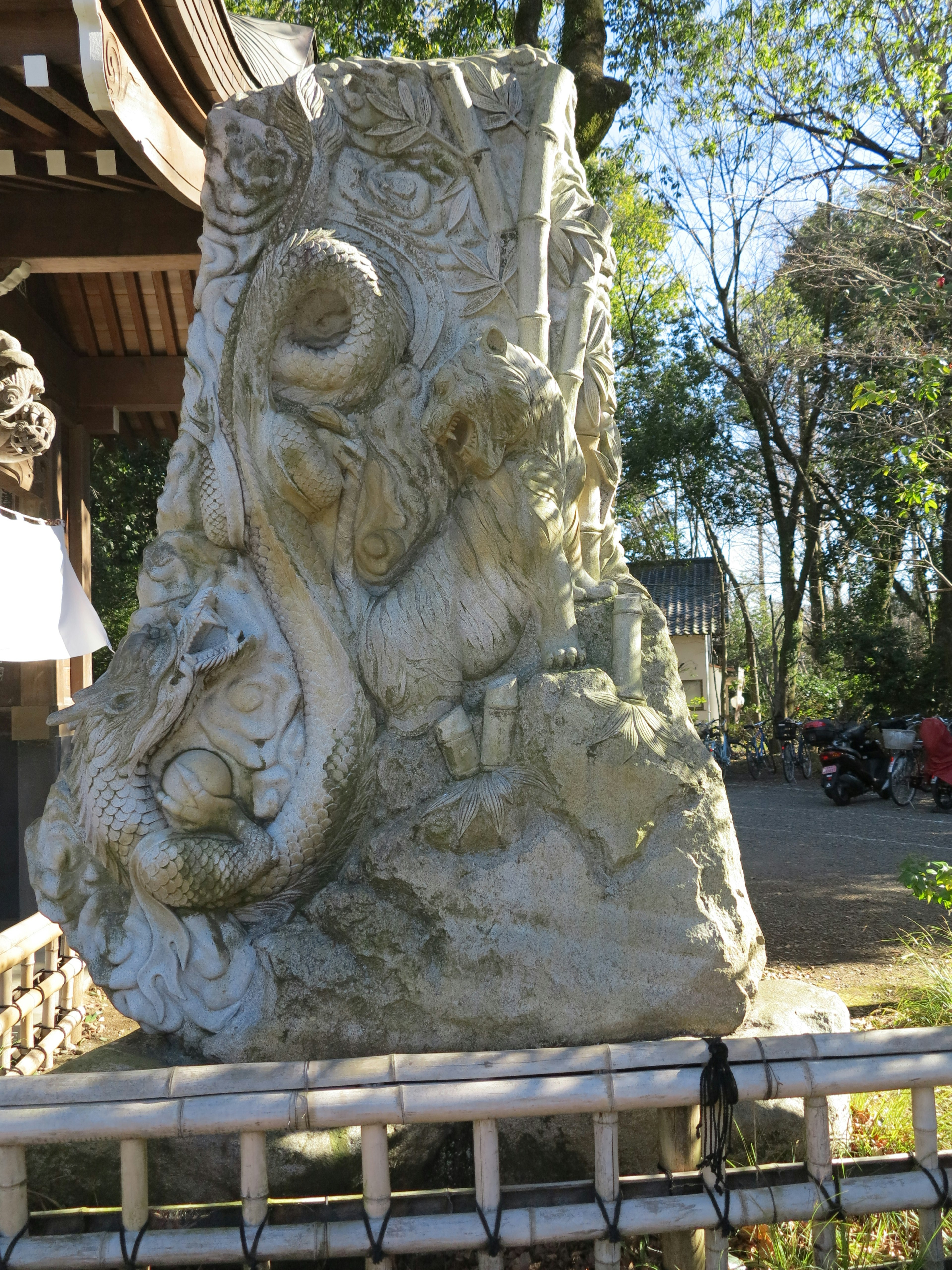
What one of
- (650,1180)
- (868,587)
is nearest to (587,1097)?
(650,1180)

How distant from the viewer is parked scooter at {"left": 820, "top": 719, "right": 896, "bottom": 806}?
36.9ft

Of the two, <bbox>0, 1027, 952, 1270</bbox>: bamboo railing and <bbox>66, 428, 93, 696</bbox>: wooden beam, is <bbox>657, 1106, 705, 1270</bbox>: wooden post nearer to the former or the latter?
<bbox>0, 1027, 952, 1270</bbox>: bamboo railing

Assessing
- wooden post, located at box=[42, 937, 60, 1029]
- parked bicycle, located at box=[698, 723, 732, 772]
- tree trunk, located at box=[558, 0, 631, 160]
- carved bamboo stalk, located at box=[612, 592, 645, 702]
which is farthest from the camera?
parked bicycle, located at box=[698, 723, 732, 772]

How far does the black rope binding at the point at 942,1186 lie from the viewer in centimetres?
227

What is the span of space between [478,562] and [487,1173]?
5.22 feet

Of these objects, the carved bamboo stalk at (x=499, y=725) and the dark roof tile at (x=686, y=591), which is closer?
the carved bamboo stalk at (x=499, y=725)

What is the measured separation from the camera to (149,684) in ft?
9.12

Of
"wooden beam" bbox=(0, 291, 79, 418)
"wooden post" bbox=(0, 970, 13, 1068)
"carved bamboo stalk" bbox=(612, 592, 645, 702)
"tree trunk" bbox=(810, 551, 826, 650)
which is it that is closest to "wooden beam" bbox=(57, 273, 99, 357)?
"wooden beam" bbox=(0, 291, 79, 418)

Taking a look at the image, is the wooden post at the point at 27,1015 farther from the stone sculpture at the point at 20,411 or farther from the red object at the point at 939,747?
the red object at the point at 939,747

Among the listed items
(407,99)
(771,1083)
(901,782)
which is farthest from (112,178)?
(901,782)

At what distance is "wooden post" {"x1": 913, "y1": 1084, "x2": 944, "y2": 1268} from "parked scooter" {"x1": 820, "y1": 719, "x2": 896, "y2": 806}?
30.9 ft

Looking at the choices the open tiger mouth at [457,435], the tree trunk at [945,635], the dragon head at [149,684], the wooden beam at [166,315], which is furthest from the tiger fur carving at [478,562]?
the tree trunk at [945,635]

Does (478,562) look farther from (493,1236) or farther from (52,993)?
(52,993)

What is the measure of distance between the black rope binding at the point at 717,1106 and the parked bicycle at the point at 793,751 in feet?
39.5
